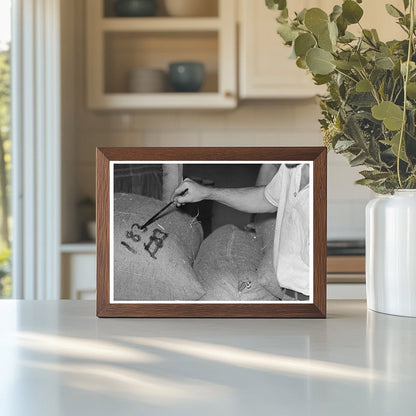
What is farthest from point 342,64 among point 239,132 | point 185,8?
point 239,132

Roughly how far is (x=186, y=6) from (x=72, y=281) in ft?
4.36

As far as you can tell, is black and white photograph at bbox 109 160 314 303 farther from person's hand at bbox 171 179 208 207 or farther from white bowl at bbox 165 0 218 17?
white bowl at bbox 165 0 218 17

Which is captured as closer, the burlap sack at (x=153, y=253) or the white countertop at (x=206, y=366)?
the white countertop at (x=206, y=366)

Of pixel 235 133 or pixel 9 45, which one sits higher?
pixel 9 45

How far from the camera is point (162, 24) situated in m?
2.95

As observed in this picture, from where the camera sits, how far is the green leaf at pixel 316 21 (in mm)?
748

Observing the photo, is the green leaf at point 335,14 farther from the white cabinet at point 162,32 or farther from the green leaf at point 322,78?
the white cabinet at point 162,32

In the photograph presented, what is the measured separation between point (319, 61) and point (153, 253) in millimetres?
308

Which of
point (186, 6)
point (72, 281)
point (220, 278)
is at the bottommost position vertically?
point (72, 281)

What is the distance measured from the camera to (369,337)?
2.39ft

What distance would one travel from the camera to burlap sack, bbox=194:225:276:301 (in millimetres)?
813

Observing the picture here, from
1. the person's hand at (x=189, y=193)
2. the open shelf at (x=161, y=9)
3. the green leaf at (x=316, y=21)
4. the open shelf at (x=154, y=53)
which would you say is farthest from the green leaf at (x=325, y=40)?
the open shelf at (x=161, y=9)

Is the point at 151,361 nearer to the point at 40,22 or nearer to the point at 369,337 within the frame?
the point at 369,337

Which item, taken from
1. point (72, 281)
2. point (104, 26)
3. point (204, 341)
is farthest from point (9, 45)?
point (204, 341)
